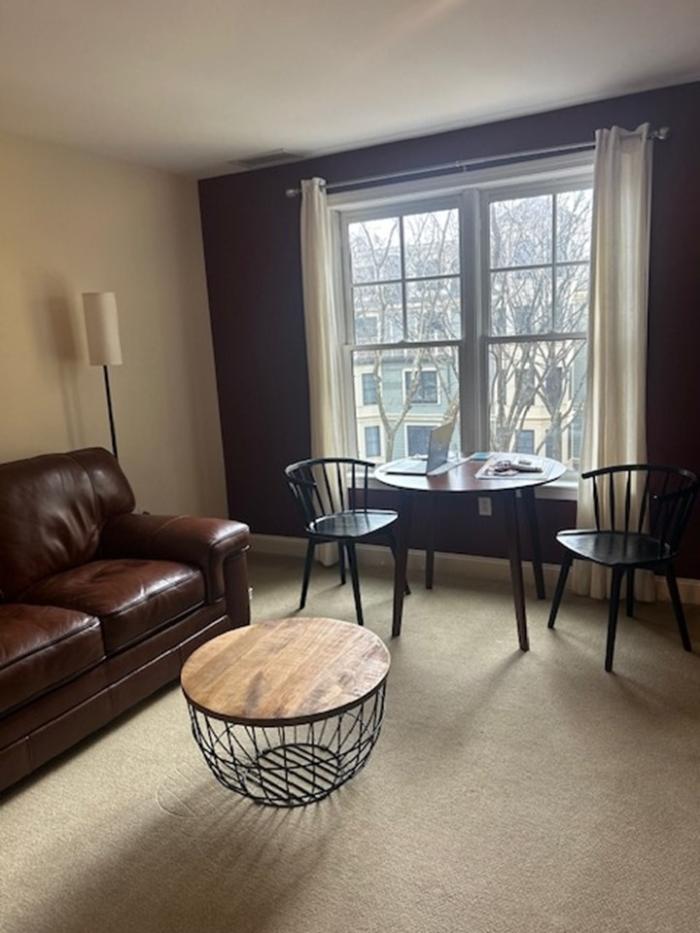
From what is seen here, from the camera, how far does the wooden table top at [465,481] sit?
9.20ft

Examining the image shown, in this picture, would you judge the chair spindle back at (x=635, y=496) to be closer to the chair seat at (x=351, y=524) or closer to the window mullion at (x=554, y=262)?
the window mullion at (x=554, y=262)

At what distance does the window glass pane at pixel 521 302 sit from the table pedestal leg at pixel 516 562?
1104 millimetres

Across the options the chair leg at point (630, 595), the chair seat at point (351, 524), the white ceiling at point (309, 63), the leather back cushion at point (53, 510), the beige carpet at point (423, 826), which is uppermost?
the white ceiling at point (309, 63)

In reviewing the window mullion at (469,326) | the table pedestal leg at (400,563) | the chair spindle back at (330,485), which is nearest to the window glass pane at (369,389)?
the chair spindle back at (330,485)

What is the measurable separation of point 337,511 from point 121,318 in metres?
1.64

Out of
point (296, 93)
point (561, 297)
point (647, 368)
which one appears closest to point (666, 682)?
point (647, 368)

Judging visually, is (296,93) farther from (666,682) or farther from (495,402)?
(666,682)

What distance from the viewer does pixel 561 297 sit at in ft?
11.0

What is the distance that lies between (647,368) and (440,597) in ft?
5.00

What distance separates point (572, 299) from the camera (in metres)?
3.34

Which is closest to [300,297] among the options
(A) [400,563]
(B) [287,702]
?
(A) [400,563]

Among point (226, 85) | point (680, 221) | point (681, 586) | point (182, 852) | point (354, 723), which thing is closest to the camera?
point (182, 852)

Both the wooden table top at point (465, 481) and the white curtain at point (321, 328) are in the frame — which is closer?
the wooden table top at point (465, 481)

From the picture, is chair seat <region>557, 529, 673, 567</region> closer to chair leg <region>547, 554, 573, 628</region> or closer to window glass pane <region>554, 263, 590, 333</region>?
chair leg <region>547, 554, 573, 628</region>
